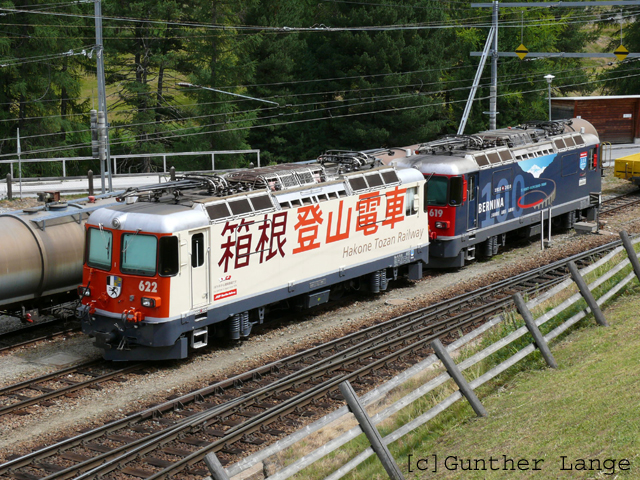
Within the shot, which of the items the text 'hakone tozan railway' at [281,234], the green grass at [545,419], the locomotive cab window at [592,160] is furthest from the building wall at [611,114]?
the green grass at [545,419]

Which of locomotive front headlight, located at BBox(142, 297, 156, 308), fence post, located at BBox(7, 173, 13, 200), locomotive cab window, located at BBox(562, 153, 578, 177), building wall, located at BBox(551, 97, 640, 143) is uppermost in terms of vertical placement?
building wall, located at BBox(551, 97, 640, 143)

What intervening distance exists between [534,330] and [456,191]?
1131 centimetres

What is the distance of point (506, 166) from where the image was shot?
24.2 metres

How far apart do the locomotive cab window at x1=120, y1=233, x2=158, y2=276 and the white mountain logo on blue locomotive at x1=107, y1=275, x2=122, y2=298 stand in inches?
8.9

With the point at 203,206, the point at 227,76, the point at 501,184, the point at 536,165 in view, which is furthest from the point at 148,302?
the point at 227,76

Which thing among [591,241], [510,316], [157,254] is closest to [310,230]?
[157,254]

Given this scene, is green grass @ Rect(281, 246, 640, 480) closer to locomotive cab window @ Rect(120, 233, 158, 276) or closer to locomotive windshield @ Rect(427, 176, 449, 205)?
locomotive cab window @ Rect(120, 233, 158, 276)

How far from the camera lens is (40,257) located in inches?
679

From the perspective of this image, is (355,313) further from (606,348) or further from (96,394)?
(606,348)

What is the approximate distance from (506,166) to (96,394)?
15.0 m

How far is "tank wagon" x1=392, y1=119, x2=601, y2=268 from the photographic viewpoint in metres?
22.5

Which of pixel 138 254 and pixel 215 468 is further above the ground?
pixel 138 254

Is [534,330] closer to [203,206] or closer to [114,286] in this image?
[203,206]

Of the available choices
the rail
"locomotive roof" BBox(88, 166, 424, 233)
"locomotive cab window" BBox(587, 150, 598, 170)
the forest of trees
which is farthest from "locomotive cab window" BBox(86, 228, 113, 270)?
the forest of trees
